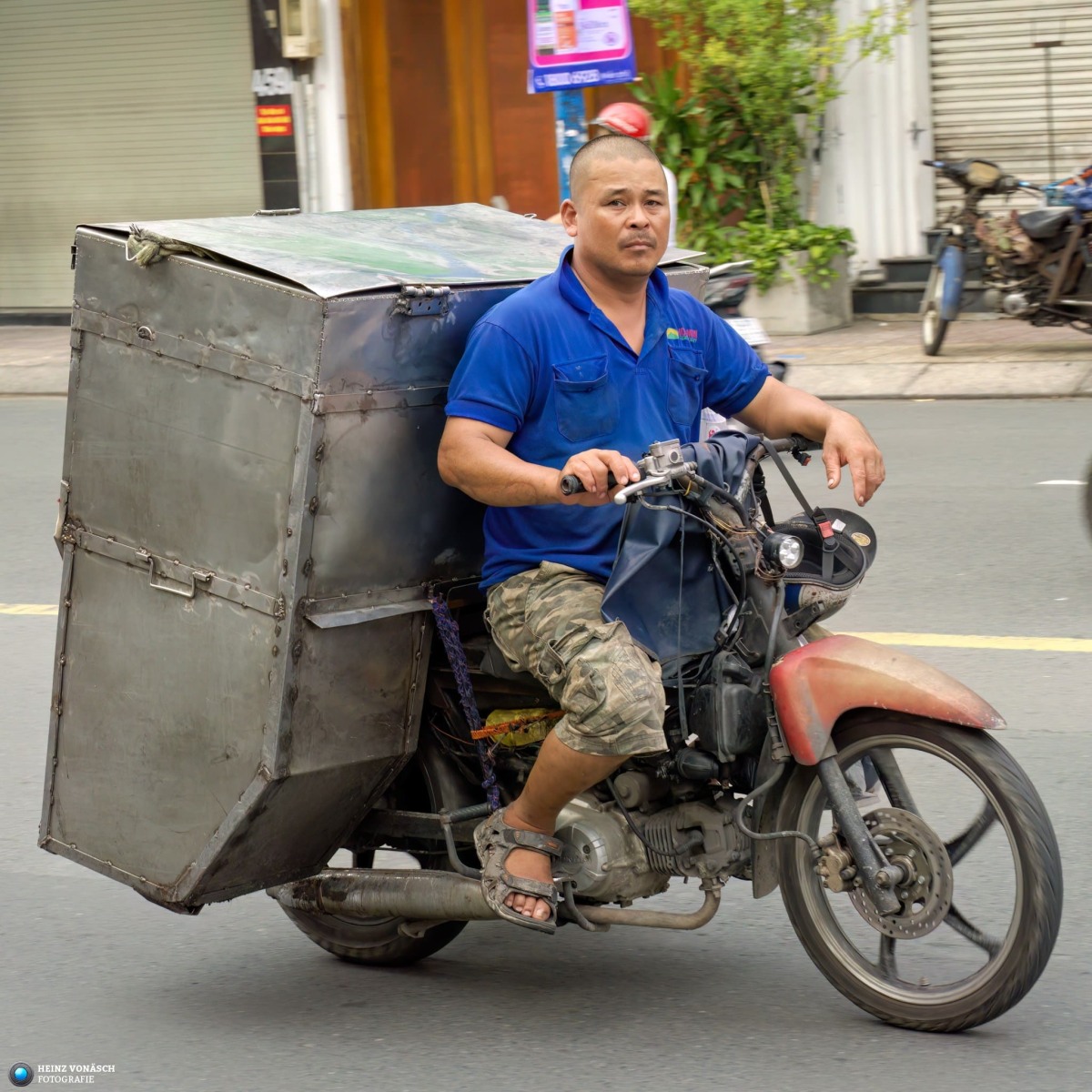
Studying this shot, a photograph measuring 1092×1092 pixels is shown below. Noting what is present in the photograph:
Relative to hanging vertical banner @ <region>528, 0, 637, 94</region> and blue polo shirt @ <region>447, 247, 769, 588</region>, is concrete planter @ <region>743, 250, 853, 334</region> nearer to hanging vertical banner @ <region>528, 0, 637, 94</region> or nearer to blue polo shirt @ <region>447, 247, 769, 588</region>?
hanging vertical banner @ <region>528, 0, 637, 94</region>

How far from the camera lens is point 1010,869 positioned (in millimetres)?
3309

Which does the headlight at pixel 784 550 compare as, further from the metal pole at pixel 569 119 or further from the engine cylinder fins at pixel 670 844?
the metal pole at pixel 569 119

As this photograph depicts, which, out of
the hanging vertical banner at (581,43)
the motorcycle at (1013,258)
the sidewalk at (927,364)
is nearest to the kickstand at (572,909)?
the sidewalk at (927,364)

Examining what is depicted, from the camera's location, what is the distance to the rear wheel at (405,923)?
383 centimetres

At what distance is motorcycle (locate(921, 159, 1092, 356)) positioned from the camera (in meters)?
11.3

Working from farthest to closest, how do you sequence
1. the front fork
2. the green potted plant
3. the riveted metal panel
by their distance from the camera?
the green potted plant → the riveted metal panel → the front fork

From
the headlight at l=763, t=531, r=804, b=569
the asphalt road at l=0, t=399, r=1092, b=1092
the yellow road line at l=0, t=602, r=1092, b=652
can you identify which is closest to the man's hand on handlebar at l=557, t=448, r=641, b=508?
the headlight at l=763, t=531, r=804, b=569

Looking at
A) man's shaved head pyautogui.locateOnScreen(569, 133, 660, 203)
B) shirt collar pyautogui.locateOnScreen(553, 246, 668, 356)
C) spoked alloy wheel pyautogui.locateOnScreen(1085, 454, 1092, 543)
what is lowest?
spoked alloy wheel pyautogui.locateOnScreen(1085, 454, 1092, 543)

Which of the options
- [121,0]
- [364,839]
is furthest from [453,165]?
[364,839]

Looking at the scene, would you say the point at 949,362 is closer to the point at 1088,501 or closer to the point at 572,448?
the point at 1088,501

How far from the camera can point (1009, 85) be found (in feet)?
46.9

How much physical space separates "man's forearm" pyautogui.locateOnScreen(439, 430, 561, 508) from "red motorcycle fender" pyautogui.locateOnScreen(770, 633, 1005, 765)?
0.56 m

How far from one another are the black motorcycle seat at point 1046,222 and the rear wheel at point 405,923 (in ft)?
27.5

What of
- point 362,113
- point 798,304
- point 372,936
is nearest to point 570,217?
point 372,936
